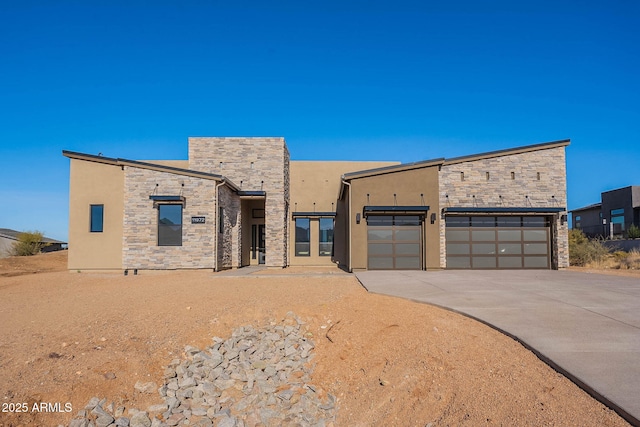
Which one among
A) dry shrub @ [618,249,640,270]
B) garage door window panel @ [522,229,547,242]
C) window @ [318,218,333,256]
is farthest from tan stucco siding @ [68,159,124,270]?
dry shrub @ [618,249,640,270]

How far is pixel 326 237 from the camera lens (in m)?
21.3

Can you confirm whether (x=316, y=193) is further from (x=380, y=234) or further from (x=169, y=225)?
(x=169, y=225)

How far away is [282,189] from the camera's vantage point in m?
19.0

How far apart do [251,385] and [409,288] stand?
18.2 ft

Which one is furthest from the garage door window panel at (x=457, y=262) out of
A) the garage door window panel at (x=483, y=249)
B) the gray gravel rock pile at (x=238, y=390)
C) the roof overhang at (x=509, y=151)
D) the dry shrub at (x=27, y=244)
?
the dry shrub at (x=27, y=244)

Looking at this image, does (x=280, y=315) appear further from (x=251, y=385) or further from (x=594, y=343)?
(x=594, y=343)

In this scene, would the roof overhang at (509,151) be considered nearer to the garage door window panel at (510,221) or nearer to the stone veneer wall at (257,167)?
the garage door window panel at (510,221)

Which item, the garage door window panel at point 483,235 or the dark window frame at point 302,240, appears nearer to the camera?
the garage door window panel at point 483,235

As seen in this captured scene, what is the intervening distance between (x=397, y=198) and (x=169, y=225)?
9.47 m

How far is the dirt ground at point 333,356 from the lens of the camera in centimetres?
395

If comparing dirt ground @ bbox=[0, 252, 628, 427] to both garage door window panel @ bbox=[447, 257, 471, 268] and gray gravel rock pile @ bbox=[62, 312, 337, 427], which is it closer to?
gray gravel rock pile @ bbox=[62, 312, 337, 427]

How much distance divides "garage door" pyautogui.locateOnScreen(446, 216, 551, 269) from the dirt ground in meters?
8.55

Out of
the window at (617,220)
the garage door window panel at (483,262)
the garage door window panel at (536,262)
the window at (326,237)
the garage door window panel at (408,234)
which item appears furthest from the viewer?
the window at (617,220)

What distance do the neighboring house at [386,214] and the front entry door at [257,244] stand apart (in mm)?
3871
